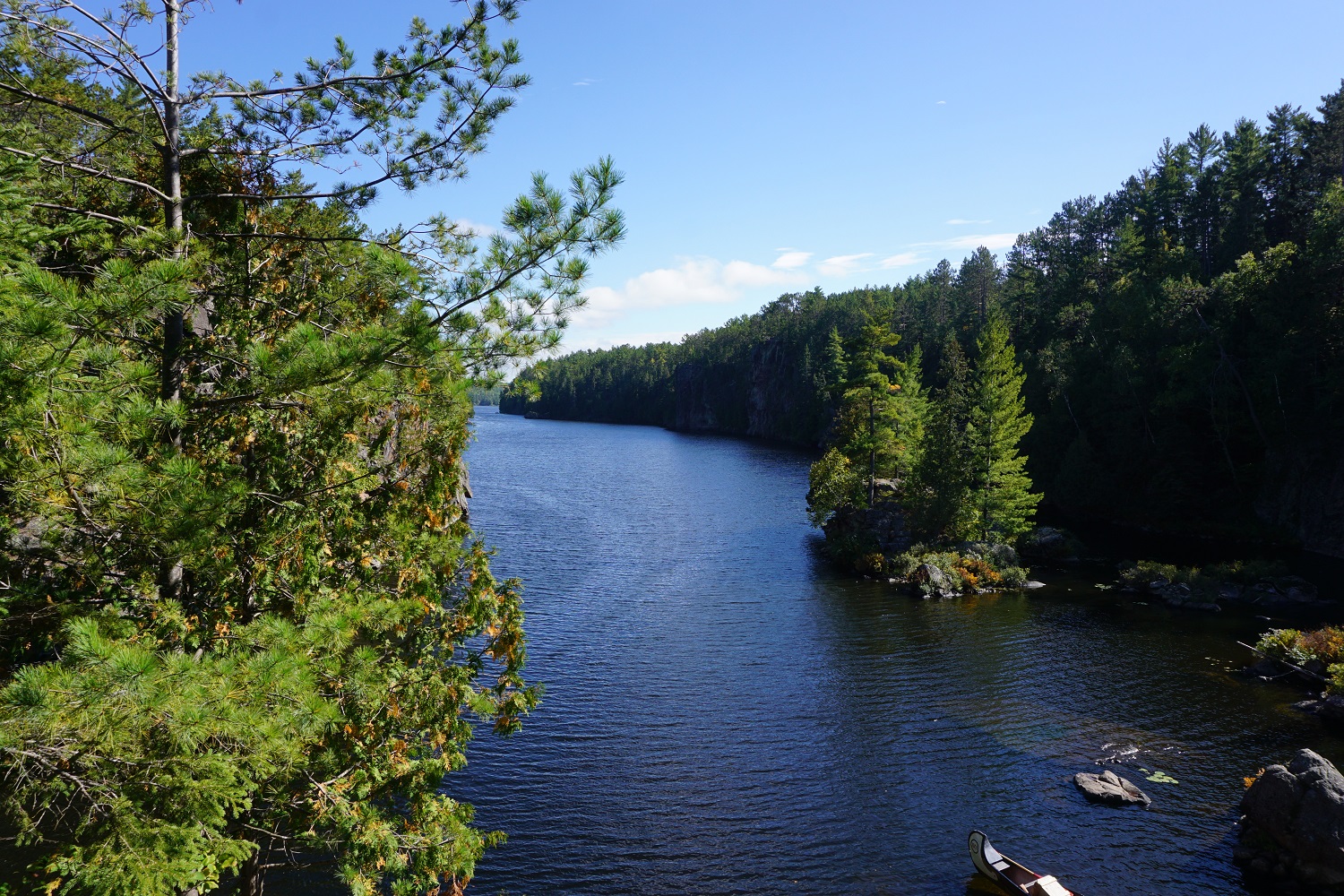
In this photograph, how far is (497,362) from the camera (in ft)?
28.7

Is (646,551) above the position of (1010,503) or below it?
below

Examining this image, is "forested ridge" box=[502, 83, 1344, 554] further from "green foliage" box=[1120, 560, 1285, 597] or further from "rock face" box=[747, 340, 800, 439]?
"rock face" box=[747, 340, 800, 439]

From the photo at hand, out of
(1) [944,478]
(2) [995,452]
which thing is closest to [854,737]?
(1) [944,478]

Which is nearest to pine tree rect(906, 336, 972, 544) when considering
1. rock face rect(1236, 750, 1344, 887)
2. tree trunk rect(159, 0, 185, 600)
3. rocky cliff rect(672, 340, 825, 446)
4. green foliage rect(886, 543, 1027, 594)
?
green foliage rect(886, 543, 1027, 594)

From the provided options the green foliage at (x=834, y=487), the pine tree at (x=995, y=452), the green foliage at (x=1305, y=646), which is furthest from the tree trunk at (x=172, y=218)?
the green foliage at (x=834, y=487)

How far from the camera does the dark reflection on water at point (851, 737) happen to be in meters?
16.8

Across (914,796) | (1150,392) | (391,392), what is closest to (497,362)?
(391,392)

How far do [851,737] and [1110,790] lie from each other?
6677 millimetres

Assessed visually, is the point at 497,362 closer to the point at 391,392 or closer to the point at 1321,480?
the point at 391,392

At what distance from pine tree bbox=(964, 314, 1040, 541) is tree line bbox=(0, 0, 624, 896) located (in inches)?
1505

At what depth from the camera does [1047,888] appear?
15.0m

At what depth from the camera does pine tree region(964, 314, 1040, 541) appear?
140 ft

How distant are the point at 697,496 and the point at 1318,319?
43.6 m

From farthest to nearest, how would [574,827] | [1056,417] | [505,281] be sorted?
1. [1056,417]
2. [574,827]
3. [505,281]
